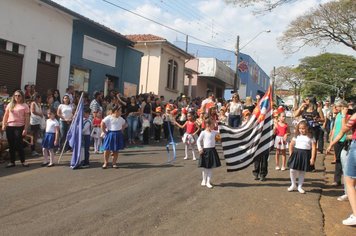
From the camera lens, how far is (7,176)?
9.11m

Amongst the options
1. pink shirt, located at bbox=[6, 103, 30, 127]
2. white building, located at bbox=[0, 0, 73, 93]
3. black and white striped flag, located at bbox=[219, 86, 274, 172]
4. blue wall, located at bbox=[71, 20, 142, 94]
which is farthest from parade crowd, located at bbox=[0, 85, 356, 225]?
blue wall, located at bbox=[71, 20, 142, 94]

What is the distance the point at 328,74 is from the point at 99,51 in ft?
207

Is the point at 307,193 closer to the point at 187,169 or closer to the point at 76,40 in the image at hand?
the point at 187,169

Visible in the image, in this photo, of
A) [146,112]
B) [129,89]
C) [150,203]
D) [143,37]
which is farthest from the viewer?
[143,37]

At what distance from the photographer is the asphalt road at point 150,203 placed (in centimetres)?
595

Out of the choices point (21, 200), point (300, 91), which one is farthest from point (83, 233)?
point (300, 91)

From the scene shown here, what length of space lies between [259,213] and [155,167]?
4.40 metres

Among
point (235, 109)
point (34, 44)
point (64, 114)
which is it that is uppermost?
point (34, 44)

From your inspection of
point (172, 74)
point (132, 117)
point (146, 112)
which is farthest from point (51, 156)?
point (172, 74)

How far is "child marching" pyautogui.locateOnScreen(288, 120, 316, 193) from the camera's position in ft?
27.4

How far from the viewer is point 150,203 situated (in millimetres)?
7203

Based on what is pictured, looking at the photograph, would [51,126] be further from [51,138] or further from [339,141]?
[339,141]

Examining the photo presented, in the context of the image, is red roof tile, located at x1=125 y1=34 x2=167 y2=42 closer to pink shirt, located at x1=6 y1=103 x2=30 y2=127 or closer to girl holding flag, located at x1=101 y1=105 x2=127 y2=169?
girl holding flag, located at x1=101 y1=105 x2=127 y2=169

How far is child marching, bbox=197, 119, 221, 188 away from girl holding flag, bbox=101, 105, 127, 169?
98.3 inches
